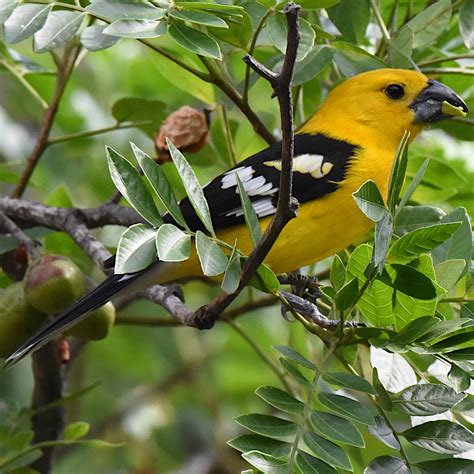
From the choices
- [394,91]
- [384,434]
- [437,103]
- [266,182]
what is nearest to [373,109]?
[394,91]

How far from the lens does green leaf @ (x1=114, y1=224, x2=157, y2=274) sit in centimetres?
209

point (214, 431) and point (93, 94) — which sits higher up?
point (93, 94)

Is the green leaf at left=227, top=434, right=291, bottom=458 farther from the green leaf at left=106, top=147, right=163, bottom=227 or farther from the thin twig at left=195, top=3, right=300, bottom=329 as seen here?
the green leaf at left=106, top=147, right=163, bottom=227

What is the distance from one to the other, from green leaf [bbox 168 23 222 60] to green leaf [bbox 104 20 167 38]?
4 cm

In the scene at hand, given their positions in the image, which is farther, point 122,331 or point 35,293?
point 122,331

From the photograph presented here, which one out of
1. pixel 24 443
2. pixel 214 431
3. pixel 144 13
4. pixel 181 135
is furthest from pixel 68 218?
pixel 214 431

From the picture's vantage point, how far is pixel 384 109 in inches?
149

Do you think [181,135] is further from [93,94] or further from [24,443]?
[93,94]

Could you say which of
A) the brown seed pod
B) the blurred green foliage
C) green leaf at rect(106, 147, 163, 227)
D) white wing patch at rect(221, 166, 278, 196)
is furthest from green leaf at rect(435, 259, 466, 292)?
the brown seed pod

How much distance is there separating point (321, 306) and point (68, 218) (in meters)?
0.89

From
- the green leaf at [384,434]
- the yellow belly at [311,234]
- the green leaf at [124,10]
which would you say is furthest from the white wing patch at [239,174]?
the green leaf at [384,434]

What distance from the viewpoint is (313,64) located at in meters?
2.99

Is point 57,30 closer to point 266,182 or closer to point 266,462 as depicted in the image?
point 266,182

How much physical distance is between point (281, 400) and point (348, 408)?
168 millimetres
